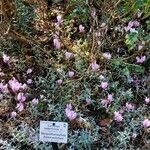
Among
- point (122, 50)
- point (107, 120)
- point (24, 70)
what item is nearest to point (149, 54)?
point (122, 50)

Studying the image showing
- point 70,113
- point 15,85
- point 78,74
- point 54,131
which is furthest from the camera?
point 78,74

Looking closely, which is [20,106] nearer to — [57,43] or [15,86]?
[15,86]

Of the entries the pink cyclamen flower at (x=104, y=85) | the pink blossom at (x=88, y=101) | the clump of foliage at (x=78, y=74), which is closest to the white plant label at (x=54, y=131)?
the clump of foliage at (x=78, y=74)

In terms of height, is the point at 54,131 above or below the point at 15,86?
below

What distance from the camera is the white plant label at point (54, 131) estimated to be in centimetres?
349

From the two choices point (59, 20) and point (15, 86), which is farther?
point (59, 20)

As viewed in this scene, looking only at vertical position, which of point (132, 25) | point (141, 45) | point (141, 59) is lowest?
point (141, 59)

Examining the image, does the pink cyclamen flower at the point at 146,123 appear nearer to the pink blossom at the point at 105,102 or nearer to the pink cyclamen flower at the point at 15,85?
the pink blossom at the point at 105,102

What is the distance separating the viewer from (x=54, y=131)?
3510 millimetres

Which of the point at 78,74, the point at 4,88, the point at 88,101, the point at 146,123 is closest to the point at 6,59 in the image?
the point at 4,88

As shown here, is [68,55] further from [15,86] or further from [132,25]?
[132,25]

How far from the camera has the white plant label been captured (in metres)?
3.49

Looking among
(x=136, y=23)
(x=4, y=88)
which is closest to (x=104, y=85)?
(x=4, y=88)

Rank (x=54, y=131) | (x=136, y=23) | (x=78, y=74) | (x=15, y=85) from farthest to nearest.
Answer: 1. (x=136, y=23)
2. (x=78, y=74)
3. (x=15, y=85)
4. (x=54, y=131)
